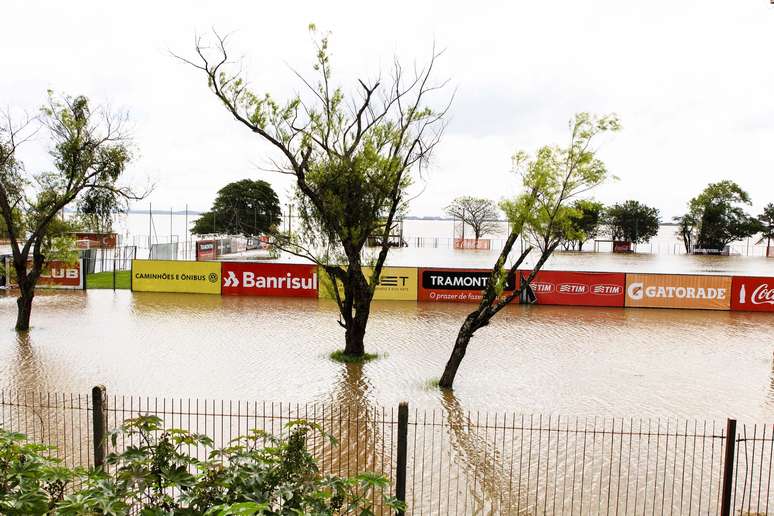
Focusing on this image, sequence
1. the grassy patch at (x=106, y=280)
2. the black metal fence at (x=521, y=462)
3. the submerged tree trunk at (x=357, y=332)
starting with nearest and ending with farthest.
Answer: the black metal fence at (x=521, y=462) → the submerged tree trunk at (x=357, y=332) → the grassy patch at (x=106, y=280)

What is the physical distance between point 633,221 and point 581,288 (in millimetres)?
65158

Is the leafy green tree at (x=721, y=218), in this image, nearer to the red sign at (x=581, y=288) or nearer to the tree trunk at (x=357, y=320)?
the red sign at (x=581, y=288)

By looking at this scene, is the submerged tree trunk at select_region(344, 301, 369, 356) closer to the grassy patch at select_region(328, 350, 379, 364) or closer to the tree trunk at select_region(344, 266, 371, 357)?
the tree trunk at select_region(344, 266, 371, 357)

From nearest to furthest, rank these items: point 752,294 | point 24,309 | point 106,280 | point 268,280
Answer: point 24,309, point 752,294, point 268,280, point 106,280

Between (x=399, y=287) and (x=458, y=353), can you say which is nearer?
(x=458, y=353)

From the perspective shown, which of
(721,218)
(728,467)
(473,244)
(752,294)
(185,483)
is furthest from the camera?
(473,244)

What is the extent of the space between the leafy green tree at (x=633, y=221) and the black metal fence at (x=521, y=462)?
81909 millimetres

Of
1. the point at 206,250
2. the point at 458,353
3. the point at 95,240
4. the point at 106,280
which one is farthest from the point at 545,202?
the point at 95,240

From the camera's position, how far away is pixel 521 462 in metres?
10.9

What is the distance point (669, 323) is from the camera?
25.9 m

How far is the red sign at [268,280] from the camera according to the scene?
31.5 meters

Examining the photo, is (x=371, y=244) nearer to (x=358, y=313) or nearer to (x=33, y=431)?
(x=358, y=313)

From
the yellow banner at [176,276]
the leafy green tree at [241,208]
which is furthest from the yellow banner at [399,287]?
the leafy green tree at [241,208]

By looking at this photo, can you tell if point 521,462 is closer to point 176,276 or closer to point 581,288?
point 581,288
